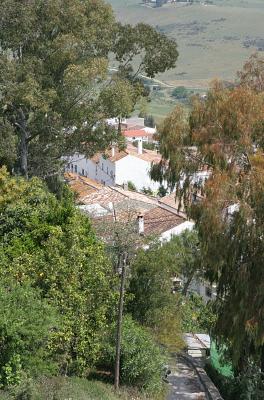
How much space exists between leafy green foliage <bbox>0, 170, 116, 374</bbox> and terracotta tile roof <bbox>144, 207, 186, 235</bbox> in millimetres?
18254

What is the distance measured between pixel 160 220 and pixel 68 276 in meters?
23.2

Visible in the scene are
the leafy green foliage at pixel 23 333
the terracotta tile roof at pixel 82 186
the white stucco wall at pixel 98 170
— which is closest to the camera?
the leafy green foliage at pixel 23 333

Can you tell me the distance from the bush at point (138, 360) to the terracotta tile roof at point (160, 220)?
19845mm

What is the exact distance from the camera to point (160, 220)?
127 feet

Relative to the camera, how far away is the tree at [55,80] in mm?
23906

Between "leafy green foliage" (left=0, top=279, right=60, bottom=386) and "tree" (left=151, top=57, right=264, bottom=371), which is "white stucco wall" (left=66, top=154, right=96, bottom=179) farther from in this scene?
"leafy green foliage" (left=0, top=279, right=60, bottom=386)

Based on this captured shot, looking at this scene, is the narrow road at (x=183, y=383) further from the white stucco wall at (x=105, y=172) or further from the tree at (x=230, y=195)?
the white stucco wall at (x=105, y=172)

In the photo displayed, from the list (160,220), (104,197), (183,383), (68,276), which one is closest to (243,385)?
(183,383)

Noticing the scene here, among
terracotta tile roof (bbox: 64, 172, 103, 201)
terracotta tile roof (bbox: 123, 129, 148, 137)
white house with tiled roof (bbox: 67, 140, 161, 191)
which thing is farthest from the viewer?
terracotta tile roof (bbox: 123, 129, 148, 137)

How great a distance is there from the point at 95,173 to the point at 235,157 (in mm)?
49107

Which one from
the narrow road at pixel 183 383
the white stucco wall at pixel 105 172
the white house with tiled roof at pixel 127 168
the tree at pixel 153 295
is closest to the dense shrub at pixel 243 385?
the narrow road at pixel 183 383

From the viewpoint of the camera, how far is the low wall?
1728 centimetres

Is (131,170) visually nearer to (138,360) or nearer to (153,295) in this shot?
(153,295)

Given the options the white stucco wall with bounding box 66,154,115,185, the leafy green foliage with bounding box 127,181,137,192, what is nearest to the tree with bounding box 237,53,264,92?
the white stucco wall with bounding box 66,154,115,185
